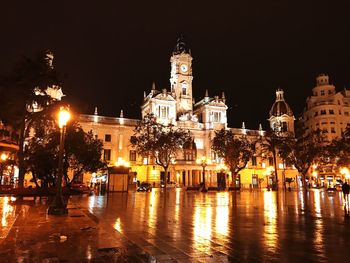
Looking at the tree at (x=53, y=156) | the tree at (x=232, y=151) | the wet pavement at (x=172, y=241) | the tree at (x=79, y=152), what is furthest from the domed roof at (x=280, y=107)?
the wet pavement at (x=172, y=241)

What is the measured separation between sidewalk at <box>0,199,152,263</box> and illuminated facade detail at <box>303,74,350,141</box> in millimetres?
81178

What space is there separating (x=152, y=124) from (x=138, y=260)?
53.6m

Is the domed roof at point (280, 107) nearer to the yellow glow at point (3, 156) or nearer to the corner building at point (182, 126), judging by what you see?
the corner building at point (182, 126)

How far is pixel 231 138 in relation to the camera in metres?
59.8

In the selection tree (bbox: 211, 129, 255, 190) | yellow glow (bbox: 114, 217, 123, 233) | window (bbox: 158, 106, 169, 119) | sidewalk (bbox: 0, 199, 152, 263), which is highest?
window (bbox: 158, 106, 169, 119)

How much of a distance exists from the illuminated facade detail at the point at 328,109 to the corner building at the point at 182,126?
307 inches

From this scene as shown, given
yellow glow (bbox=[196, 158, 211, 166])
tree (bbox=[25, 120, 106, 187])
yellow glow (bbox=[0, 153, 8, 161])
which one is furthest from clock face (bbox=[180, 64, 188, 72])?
yellow glow (bbox=[0, 153, 8, 161])

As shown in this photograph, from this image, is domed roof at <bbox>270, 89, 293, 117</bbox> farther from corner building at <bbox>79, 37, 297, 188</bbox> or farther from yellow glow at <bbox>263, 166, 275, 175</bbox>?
yellow glow at <bbox>263, 166, 275, 175</bbox>

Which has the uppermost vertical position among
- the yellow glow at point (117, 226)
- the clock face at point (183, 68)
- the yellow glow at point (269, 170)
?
the clock face at point (183, 68)

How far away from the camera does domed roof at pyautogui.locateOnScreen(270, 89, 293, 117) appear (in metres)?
89.7

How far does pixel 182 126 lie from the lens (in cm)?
7688

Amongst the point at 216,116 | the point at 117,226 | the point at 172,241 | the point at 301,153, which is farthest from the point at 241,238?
the point at 216,116

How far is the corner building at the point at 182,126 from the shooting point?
69.8 meters

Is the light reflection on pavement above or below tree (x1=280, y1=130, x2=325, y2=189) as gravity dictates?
below
